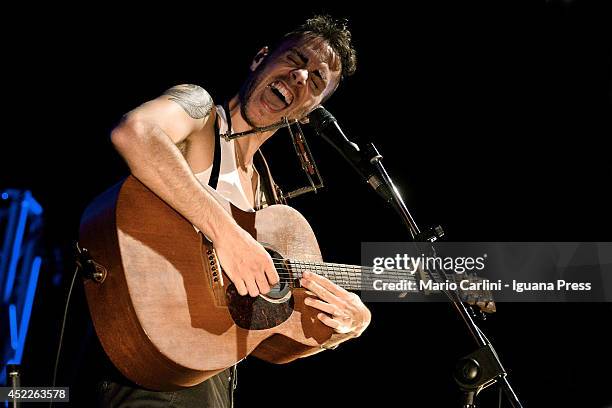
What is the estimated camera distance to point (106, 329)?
1.70 m

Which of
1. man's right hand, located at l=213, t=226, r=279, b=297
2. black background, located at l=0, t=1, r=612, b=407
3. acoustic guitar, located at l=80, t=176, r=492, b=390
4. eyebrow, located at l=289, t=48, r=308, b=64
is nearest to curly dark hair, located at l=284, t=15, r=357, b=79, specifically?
eyebrow, located at l=289, t=48, r=308, b=64

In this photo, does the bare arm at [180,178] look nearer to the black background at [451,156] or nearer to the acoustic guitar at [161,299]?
the acoustic guitar at [161,299]

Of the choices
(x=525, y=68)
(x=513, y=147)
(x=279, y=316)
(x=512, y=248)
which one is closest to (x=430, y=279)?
(x=279, y=316)

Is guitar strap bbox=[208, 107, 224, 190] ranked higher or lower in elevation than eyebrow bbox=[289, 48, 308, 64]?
lower

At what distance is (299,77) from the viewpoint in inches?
106

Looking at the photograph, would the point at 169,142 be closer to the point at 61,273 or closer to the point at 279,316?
the point at 279,316

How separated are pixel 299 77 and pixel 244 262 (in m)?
1.11

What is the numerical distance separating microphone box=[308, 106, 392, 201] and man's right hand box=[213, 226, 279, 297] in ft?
2.24

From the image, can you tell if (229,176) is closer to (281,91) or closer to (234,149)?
(234,149)

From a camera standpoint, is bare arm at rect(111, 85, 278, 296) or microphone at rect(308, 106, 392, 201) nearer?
bare arm at rect(111, 85, 278, 296)

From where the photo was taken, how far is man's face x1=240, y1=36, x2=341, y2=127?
2.64 meters

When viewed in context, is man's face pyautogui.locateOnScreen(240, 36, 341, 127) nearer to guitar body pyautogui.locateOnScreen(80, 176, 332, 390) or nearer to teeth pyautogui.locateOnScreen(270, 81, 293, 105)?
teeth pyautogui.locateOnScreen(270, 81, 293, 105)

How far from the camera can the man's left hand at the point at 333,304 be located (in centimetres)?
228

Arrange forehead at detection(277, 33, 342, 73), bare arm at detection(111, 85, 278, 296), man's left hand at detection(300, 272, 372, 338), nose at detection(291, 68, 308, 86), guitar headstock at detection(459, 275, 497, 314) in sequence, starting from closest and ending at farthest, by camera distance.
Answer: bare arm at detection(111, 85, 278, 296) → man's left hand at detection(300, 272, 372, 338) → guitar headstock at detection(459, 275, 497, 314) → nose at detection(291, 68, 308, 86) → forehead at detection(277, 33, 342, 73)
